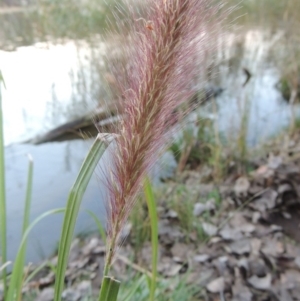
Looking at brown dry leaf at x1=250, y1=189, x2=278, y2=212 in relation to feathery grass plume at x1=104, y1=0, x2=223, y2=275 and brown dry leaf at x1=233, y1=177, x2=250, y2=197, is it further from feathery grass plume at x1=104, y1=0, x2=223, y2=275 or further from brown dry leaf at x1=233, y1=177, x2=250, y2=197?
feathery grass plume at x1=104, y1=0, x2=223, y2=275

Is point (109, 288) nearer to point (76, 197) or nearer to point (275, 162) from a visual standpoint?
point (76, 197)

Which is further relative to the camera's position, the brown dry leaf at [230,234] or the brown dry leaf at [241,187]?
the brown dry leaf at [241,187]

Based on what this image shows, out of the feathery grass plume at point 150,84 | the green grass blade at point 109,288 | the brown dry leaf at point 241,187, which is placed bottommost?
the brown dry leaf at point 241,187

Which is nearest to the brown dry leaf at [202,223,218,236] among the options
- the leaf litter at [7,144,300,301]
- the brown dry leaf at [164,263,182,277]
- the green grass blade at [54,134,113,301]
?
the leaf litter at [7,144,300,301]

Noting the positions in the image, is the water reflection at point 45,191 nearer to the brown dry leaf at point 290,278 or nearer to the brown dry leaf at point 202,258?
the brown dry leaf at point 202,258

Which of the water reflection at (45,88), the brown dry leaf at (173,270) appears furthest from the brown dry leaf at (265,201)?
the water reflection at (45,88)

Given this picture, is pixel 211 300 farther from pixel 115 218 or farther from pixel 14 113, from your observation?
pixel 14 113
